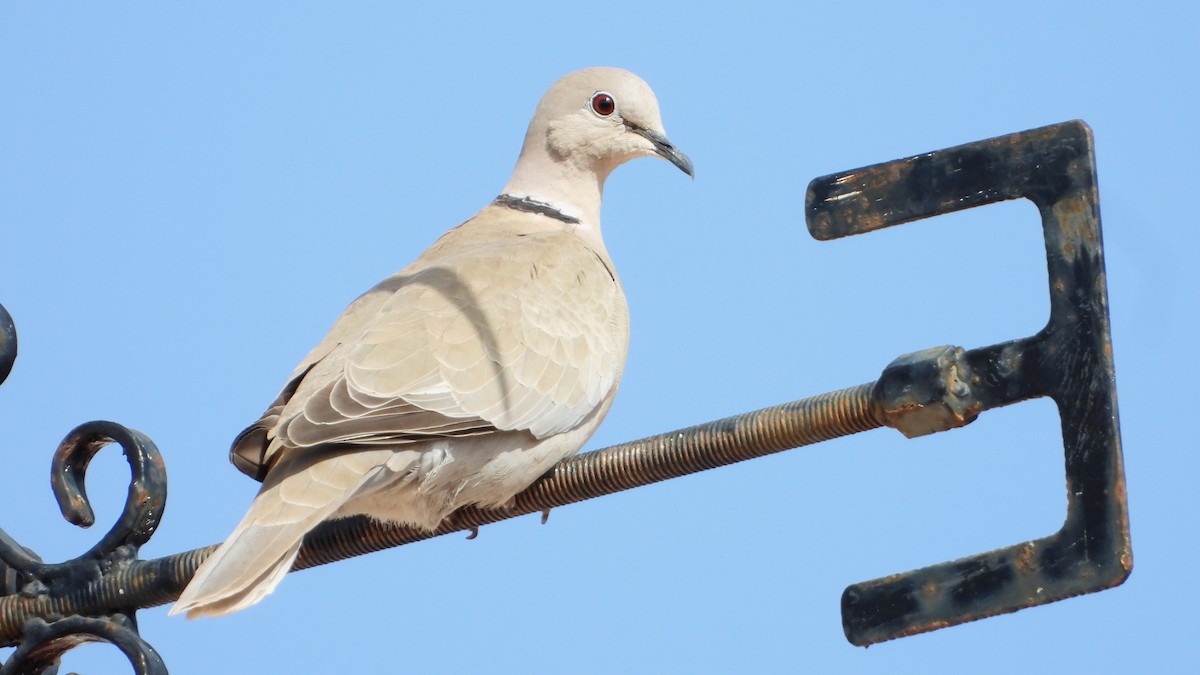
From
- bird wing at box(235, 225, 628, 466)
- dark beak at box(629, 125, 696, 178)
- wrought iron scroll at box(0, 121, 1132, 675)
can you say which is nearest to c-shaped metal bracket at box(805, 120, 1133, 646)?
wrought iron scroll at box(0, 121, 1132, 675)

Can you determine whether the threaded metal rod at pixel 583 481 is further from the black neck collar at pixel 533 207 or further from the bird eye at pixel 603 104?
the bird eye at pixel 603 104

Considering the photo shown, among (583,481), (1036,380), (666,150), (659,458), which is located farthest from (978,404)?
(666,150)

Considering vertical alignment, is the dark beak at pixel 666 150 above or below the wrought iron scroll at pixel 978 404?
above

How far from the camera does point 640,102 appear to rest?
5355 mm

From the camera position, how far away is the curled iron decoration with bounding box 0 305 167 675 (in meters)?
2.98

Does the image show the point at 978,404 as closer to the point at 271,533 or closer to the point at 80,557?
the point at 271,533

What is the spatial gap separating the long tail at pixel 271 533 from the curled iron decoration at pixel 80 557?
0.45 feet

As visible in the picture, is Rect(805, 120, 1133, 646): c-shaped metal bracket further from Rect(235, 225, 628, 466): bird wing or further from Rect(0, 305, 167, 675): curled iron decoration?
Rect(235, 225, 628, 466): bird wing

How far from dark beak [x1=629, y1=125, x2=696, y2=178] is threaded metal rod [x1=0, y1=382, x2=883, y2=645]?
2011mm

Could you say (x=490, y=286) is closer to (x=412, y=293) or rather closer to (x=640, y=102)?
(x=412, y=293)

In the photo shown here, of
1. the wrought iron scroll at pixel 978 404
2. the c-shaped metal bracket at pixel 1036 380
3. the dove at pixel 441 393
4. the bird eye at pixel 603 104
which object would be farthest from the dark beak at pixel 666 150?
the c-shaped metal bracket at pixel 1036 380

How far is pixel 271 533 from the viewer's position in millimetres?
3238

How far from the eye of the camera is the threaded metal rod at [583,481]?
102 inches

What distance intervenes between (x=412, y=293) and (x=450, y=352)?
11.5 inches
